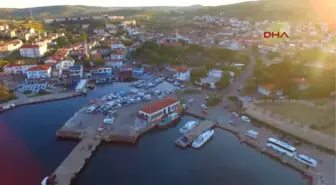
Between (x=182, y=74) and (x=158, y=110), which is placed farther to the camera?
(x=182, y=74)

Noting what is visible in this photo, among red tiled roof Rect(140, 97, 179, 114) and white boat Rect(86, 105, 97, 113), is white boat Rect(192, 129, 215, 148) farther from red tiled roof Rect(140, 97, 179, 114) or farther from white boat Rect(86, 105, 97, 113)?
white boat Rect(86, 105, 97, 113)

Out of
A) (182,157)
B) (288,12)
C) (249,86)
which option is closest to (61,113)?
(182,157)

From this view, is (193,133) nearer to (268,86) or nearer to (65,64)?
(268,86)

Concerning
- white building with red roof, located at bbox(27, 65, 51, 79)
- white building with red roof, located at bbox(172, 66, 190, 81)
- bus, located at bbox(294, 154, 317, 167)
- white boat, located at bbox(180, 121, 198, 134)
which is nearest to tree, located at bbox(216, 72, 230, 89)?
white building with red roof, located at bbox(172, 66, 190, 81)

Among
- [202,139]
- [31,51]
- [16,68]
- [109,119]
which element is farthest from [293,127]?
[31,51]

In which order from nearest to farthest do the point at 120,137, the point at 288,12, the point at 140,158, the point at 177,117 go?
the point at 140,158, the point at 120,137, the point at 177,117, the point at 288,12

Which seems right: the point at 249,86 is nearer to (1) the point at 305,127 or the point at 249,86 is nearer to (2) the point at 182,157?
(1) the point at 305,127
